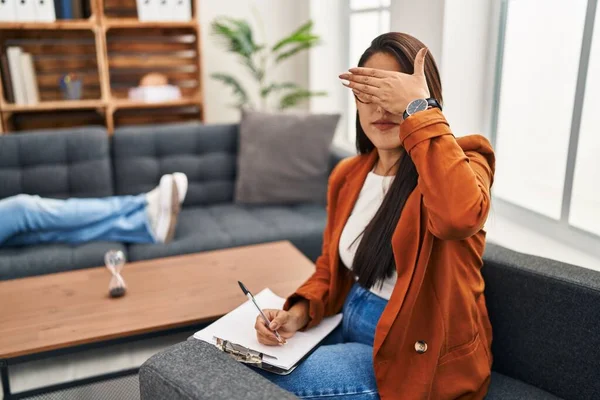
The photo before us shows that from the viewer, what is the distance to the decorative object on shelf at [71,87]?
3369 millimetres

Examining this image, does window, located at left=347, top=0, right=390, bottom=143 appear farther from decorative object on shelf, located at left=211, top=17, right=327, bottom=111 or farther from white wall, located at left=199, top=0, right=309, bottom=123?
white wall, located at left=199, top=0, right=309, bottom=123

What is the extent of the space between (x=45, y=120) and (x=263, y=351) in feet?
9.68

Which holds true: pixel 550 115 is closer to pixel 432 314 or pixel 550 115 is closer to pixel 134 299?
pixel 432 314

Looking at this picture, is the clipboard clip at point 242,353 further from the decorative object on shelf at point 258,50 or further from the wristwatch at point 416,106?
the decorative object on shelf at point 258,50

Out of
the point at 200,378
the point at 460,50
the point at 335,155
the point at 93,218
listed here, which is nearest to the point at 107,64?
the point at 93,218

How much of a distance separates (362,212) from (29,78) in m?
2.63

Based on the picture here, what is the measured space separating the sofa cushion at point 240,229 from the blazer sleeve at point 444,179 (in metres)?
1.48

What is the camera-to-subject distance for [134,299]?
5.74 feet

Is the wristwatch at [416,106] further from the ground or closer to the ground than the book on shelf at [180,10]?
closer to the ground

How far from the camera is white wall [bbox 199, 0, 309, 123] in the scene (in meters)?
3.79

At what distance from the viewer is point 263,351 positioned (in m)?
1.22

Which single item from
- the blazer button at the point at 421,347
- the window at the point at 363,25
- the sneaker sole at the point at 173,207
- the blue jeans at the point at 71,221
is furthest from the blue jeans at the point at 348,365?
the window at the point at 363,25

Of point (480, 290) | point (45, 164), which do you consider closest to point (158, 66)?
point (45, 164)

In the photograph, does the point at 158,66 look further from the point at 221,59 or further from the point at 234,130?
the point at 234,130
